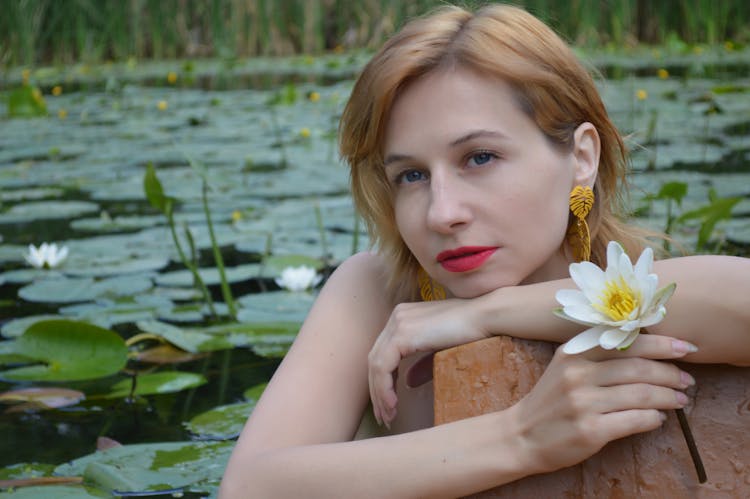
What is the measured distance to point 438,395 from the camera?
3.75ft

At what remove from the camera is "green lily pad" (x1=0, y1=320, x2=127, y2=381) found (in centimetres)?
183

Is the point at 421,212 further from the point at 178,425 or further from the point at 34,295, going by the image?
the point at 34,295

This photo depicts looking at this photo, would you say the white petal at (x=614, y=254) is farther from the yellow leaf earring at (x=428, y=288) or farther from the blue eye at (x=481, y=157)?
the yellow leaf earring at (x=428, y=288)

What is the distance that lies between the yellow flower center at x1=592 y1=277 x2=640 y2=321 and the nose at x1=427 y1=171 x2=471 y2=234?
0.19m

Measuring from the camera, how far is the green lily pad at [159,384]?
5.93ft

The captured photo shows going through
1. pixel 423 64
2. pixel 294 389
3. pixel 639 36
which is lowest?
pixel 639 36

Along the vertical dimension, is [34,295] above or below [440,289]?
below

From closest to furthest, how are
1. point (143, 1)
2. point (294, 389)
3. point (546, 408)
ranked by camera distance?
1. point (546, 408)
2. point (294, 389)
3. point (143, 1)

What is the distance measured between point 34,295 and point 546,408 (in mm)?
1575

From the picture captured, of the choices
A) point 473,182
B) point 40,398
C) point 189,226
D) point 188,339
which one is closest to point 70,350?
point 40,398

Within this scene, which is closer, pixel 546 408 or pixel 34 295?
pixel 546 408

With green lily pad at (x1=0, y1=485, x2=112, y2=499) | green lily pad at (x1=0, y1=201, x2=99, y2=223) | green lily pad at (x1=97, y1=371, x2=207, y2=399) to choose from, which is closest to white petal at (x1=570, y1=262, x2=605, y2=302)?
green lily pad at (x1=0, y1=485, x2=112, y2=499)

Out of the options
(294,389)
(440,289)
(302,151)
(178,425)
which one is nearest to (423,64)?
(440,289)

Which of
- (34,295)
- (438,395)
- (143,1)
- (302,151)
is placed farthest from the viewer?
(143,1)
